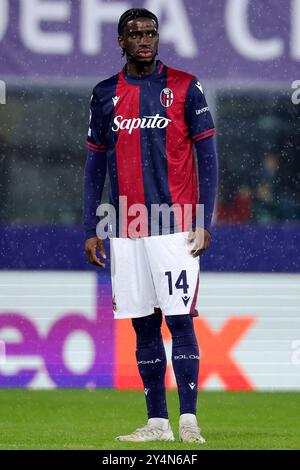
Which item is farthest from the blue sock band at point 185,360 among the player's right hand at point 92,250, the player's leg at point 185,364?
the player's right hand at point 92,250

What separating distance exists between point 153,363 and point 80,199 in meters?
2.32

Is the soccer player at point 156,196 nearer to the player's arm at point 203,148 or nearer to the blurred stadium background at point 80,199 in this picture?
the player's arm at point 203,148

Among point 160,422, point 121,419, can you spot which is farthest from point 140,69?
point 121,419

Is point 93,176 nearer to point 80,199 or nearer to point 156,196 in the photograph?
point 156,196

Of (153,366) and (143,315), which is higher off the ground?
(143,315)

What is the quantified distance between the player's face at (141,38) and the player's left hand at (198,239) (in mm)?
749

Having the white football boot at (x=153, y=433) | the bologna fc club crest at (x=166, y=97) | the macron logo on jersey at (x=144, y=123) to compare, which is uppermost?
the bologna fc club crest at (x=166, y=97)

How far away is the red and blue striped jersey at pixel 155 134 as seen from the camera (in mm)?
5926

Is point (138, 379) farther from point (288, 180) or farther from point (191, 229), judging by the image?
point (191, 229)

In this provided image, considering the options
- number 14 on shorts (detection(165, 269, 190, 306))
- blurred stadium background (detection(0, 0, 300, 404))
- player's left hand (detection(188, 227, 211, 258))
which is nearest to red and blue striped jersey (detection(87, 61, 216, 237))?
player's left hand (detection(188, 227, 211, 258))

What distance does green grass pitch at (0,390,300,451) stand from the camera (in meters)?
5.99

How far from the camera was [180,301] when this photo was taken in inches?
230

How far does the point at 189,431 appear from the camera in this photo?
19.1 feet

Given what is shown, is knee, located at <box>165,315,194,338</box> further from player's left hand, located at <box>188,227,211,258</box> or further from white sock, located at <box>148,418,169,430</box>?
white sock, located at <box>148,418,169,430</box>
